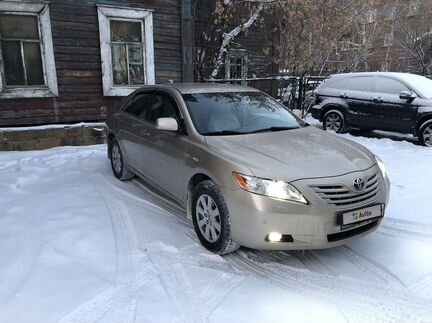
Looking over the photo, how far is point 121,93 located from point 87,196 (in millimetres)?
4797

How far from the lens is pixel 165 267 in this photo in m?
3.22

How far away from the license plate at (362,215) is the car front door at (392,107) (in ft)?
20.9

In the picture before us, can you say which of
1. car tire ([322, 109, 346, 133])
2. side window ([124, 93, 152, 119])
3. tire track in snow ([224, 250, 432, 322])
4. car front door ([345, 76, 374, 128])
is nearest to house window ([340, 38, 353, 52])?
car front door ([345, 76, 374, 128])

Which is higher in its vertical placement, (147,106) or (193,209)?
(147,106)

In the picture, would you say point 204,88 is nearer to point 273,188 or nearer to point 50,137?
point 273,188

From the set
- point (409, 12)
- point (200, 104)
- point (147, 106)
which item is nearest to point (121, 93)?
point (147, 106)

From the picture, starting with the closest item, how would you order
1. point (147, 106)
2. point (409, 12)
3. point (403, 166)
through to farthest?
point (147, 106)
point (403, 166)
point (409, 12)

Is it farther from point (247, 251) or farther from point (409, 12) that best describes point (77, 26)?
point (409, 12)

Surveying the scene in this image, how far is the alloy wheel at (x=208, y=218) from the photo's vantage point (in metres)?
3.33

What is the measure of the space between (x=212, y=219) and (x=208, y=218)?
73mm

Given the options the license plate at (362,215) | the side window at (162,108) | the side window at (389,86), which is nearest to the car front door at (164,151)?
the side window at (162,108)

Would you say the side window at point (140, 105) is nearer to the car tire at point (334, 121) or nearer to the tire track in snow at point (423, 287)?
the tire track in snow at point (423, 287)

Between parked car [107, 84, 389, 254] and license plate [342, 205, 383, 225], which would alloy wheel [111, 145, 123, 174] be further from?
license plate [342, 205, 383, 225]

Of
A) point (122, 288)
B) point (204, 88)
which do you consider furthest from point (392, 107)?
point (122, 288)
